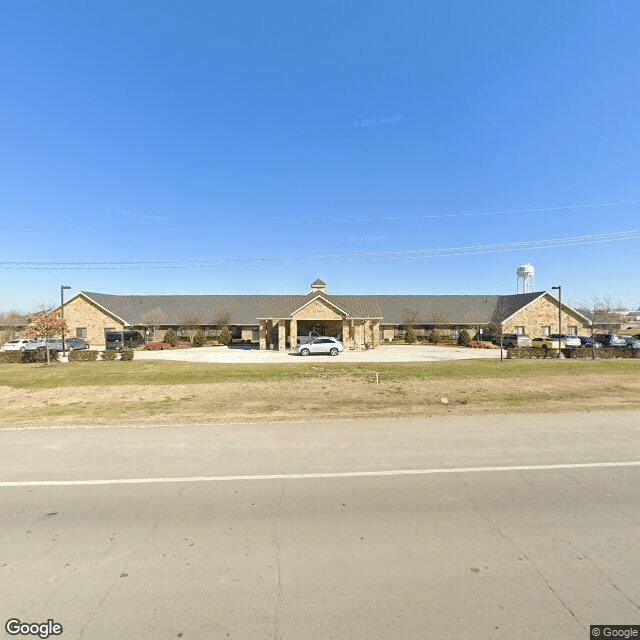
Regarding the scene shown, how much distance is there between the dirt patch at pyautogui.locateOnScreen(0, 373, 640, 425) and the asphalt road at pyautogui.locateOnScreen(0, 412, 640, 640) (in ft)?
8.15

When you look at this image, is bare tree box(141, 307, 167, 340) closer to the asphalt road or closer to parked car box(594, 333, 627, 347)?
the asphalt road

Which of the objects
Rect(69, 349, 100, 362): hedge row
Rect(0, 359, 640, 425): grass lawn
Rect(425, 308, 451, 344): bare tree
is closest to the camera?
Rect(0, 359, 640, 425): grass lawn

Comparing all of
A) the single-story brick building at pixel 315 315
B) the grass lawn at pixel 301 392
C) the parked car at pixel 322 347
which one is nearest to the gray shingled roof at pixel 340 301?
the single-story brick building at pixel 315 315

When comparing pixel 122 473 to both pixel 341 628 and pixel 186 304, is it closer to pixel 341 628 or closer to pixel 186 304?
pixel 341 628

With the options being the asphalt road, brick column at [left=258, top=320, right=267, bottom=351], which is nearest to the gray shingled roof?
brick column at [left=258, top=320, right=267, bottom=351]

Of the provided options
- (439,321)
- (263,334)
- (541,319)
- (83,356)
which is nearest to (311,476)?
(83,356)

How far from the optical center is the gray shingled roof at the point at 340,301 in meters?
45.9

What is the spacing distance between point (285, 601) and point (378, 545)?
4.10 feet

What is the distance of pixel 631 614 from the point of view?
2.97 m

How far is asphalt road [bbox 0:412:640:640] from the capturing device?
118 inches

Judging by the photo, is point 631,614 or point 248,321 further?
point 248,321

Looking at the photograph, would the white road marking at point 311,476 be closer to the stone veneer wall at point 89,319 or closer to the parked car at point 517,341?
the parked car at point 517,341

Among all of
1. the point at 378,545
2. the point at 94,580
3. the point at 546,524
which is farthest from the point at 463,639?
the point at 94,580

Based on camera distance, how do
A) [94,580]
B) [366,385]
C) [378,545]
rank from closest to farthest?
1. [94,580]
2. [378,545]
3. [366,385]
